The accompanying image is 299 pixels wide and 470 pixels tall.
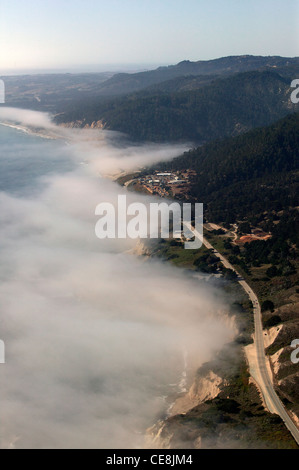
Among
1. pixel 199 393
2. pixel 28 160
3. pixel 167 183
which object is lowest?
pixel 199 393

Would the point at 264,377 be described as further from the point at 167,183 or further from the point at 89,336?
the point at 167,183

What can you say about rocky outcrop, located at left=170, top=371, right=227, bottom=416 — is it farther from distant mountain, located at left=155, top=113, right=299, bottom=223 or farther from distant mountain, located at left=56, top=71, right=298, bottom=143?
distant mountain, located at left=56, top=71, right=298, bottom=143

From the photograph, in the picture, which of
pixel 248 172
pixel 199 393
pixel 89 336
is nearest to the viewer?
pixel 199 393

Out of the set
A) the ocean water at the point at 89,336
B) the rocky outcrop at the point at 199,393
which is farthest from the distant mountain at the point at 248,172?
the rocky outcrop at the point at 199,393

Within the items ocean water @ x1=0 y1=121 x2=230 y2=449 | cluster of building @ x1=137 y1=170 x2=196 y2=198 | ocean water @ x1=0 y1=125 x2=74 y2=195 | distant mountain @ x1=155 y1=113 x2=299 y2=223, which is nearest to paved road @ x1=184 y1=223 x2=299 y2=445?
ocean water @ x1=0 y1=121 x2=230 y2=449

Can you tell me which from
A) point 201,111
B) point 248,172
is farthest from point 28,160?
point 248,172
